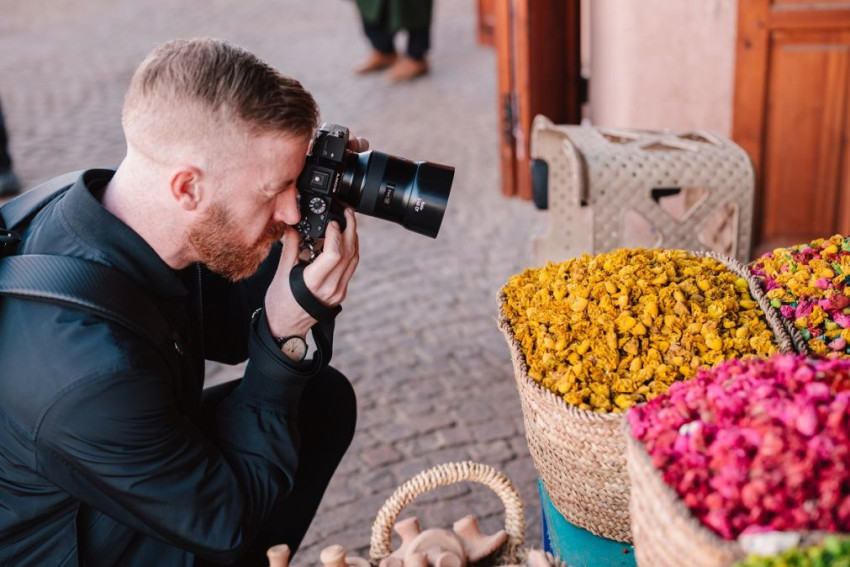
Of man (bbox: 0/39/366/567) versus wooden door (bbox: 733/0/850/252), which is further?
wooden door (bbox: 733/0/850/252)

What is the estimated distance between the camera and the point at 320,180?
6.31ft

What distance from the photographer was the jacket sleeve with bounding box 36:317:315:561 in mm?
1596

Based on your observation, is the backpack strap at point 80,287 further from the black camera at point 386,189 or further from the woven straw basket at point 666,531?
the woven straw basket at point 666,531

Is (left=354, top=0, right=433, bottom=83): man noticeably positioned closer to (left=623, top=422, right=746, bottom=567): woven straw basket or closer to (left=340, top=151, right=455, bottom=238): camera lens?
(left=340, top=151, right=455, bottom=238): camera lens

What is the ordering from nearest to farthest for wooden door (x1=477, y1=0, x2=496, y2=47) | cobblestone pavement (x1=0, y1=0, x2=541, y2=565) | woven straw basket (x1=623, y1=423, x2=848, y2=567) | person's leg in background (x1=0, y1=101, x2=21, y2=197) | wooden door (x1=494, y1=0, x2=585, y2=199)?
woven straw basket (x1=623, y1=423, x2=848, y2=567) → cobblestone pavement (x1=0, y1=0, x2=541, y2=565) → wooden door (x1=494, y1=0, x2=585, y2=199) → person's leg in background (x1=0, y1=101, x2=21, y2=197) → wooden door (x1=477, y1=0, x2=496, y2=47)

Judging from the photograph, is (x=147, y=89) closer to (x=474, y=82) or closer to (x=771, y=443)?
(x=771, y=443)

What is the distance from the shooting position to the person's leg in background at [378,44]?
7.79 m

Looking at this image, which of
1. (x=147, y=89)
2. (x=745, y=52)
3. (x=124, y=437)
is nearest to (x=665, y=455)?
(x=124, y=437)

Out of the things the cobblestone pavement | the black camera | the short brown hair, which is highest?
the short brown hair

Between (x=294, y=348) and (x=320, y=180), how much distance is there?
370 mm

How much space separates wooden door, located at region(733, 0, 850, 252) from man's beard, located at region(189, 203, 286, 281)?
255 centimetres

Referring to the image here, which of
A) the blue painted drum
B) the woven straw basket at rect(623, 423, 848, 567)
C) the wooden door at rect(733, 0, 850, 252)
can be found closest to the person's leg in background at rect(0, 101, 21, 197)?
the wooden door at rect(733, 0, 850, 252)

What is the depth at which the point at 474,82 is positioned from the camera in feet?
25.5

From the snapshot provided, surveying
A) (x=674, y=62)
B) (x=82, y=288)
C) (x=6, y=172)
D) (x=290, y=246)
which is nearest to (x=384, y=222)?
(x=674, y=62)
